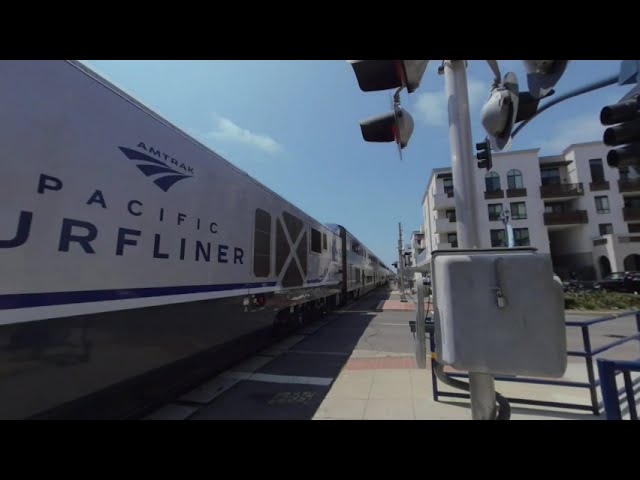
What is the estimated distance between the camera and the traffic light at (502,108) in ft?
8.35

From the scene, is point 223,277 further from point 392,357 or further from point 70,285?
point 392,357

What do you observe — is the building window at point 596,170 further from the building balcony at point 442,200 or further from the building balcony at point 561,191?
the building balcony at point 442,200

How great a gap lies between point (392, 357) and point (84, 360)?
5.36 m

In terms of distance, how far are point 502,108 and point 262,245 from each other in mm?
4164

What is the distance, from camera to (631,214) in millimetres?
26750

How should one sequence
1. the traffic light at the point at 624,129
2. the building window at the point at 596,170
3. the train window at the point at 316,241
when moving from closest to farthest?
the traffic light at the point at 624,129 < the train window at the point at 316,241 < the building window at the point at 596,170

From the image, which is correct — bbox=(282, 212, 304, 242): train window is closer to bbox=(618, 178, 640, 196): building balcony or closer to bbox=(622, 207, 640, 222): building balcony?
bbox=(622, 207, 640, 222): building balcony

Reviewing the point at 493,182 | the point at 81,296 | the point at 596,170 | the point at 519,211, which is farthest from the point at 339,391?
the point at 596,170

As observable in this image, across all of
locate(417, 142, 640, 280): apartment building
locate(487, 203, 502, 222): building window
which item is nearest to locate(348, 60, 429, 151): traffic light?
locate(417, 142, 640, 280): apartment building

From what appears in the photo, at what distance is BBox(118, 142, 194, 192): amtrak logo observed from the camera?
10.1 feet

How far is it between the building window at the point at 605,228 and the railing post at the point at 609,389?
34914mm

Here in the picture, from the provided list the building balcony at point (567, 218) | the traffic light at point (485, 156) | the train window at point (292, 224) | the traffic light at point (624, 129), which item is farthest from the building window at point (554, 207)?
the traffic light at point (624, 129)

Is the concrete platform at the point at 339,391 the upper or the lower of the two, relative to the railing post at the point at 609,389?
lower

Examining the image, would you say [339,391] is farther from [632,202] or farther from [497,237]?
[632,202]
